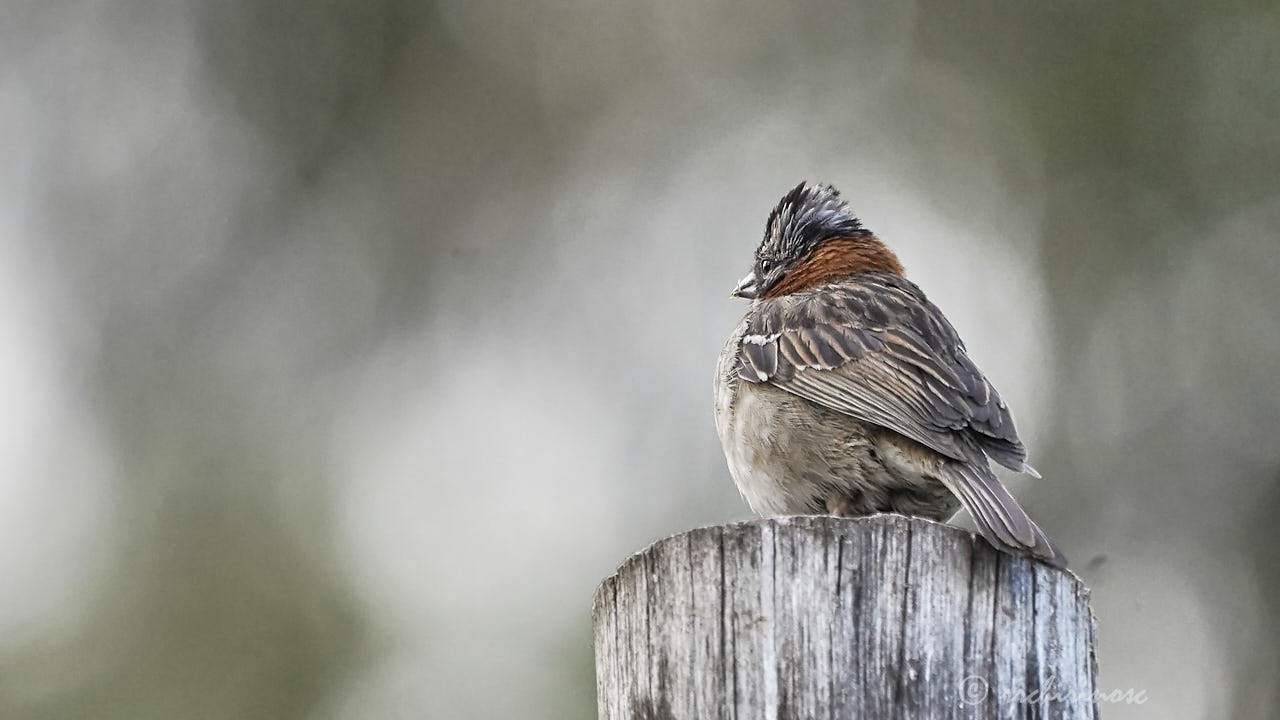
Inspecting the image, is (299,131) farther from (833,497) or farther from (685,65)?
(833,497)

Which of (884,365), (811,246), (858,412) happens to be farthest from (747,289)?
(858,412)

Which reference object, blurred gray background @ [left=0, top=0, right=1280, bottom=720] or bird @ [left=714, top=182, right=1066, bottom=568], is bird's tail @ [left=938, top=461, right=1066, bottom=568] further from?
blurred gray background @ [left=0, top=0, right=1280, bottom=720]

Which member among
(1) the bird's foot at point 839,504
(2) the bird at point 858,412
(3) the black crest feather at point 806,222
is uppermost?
(3) the black crest feather at point 806,222

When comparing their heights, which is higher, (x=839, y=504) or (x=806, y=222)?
(x=806, y=222)

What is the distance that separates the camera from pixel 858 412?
534 centimetres

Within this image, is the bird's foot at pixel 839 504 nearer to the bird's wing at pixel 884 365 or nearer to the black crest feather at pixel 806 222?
the bird's wing at pixel 884 365

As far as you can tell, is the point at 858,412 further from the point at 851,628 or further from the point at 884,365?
the point at 851,628

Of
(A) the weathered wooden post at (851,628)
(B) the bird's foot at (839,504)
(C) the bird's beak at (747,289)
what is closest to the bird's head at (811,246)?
(C) the bird's beak at (747,289)

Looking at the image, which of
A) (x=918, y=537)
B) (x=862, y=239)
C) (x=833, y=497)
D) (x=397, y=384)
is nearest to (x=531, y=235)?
(x=397, y=384)

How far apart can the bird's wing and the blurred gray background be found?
414 centimetres

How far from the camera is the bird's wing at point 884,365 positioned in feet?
17.2

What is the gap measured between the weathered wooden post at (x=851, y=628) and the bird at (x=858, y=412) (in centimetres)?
121

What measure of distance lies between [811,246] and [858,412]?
178 cm

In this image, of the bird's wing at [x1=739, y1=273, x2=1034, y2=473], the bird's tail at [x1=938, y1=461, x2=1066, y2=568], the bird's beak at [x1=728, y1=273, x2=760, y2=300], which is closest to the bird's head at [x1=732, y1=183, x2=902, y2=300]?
the bird's beak at [x1=728, y1=273, x2=760, y2=300]
